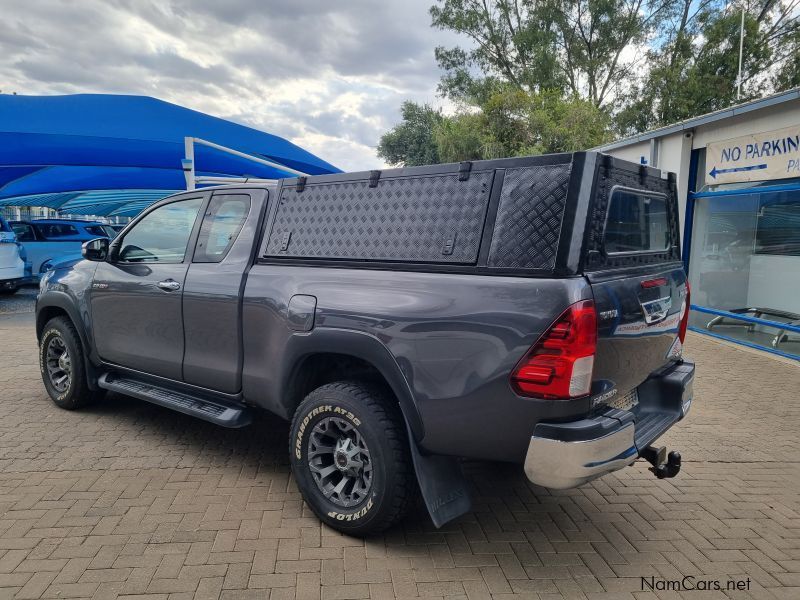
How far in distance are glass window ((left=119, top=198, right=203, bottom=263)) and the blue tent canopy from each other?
6.91m

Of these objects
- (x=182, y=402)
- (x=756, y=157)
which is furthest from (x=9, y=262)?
(x=756, y=157)

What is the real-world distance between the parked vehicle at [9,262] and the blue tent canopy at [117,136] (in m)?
1.36

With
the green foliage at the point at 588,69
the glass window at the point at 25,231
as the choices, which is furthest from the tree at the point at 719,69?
the glass window at the point at 25,231

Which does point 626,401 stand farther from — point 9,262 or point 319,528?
point 9,262

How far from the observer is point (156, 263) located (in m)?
4.42

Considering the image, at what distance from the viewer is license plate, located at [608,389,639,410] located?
3016 mm

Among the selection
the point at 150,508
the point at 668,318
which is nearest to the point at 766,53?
the point at 668,318

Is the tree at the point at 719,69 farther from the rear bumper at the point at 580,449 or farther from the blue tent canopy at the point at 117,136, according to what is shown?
the rear bumper at the point at 580,449

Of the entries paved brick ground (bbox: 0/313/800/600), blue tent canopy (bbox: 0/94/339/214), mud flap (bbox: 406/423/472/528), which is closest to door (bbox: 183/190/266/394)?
paved brick ground (bbox: 0/313/800/600)

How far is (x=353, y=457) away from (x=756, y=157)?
7.68m

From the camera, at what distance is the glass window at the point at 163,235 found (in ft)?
14.3

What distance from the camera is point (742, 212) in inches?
354

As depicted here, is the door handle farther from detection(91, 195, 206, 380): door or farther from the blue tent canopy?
the blue tent canopy

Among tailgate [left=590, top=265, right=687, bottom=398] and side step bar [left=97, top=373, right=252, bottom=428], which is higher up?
tailgate [left=590, top=265, right=687, bottom=398]
